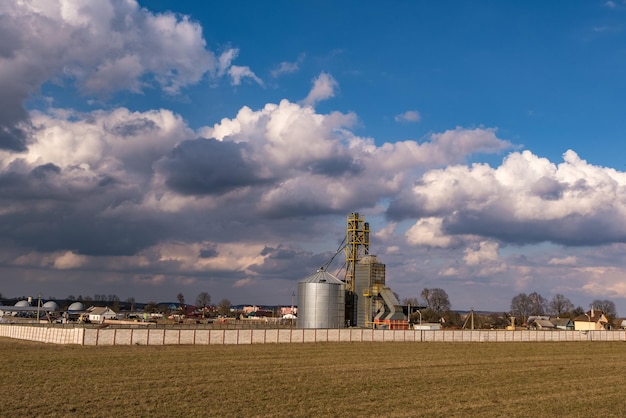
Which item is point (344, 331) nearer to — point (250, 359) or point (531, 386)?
point (250, 359)

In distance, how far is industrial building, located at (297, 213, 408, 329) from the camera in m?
92.9

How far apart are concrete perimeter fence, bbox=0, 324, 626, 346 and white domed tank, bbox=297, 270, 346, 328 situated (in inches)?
786

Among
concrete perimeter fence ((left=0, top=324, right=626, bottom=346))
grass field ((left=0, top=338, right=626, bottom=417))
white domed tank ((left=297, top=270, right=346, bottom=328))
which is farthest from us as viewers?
white domed tank ((left=297, top=270, right=346, bottom=328))

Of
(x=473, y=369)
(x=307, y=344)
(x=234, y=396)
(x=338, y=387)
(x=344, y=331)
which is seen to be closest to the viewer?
(x=234, y=396)

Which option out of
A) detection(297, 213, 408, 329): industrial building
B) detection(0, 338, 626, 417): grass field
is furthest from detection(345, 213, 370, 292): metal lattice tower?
detection(0, 338, 626, 417): grass field

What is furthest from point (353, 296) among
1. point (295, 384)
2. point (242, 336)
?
point (295, 384)

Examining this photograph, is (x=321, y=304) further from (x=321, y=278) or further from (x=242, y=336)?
(x=242, y=336)

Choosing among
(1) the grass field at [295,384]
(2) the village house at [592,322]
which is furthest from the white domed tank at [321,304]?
(2) the village house at [592,322]

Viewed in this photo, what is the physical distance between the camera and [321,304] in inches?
3649

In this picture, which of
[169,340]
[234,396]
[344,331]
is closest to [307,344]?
[344,331]

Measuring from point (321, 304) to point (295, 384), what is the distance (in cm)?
6039

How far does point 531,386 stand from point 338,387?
446 inches

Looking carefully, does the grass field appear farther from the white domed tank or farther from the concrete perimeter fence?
the white domed tank

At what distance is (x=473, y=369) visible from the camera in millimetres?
42844
